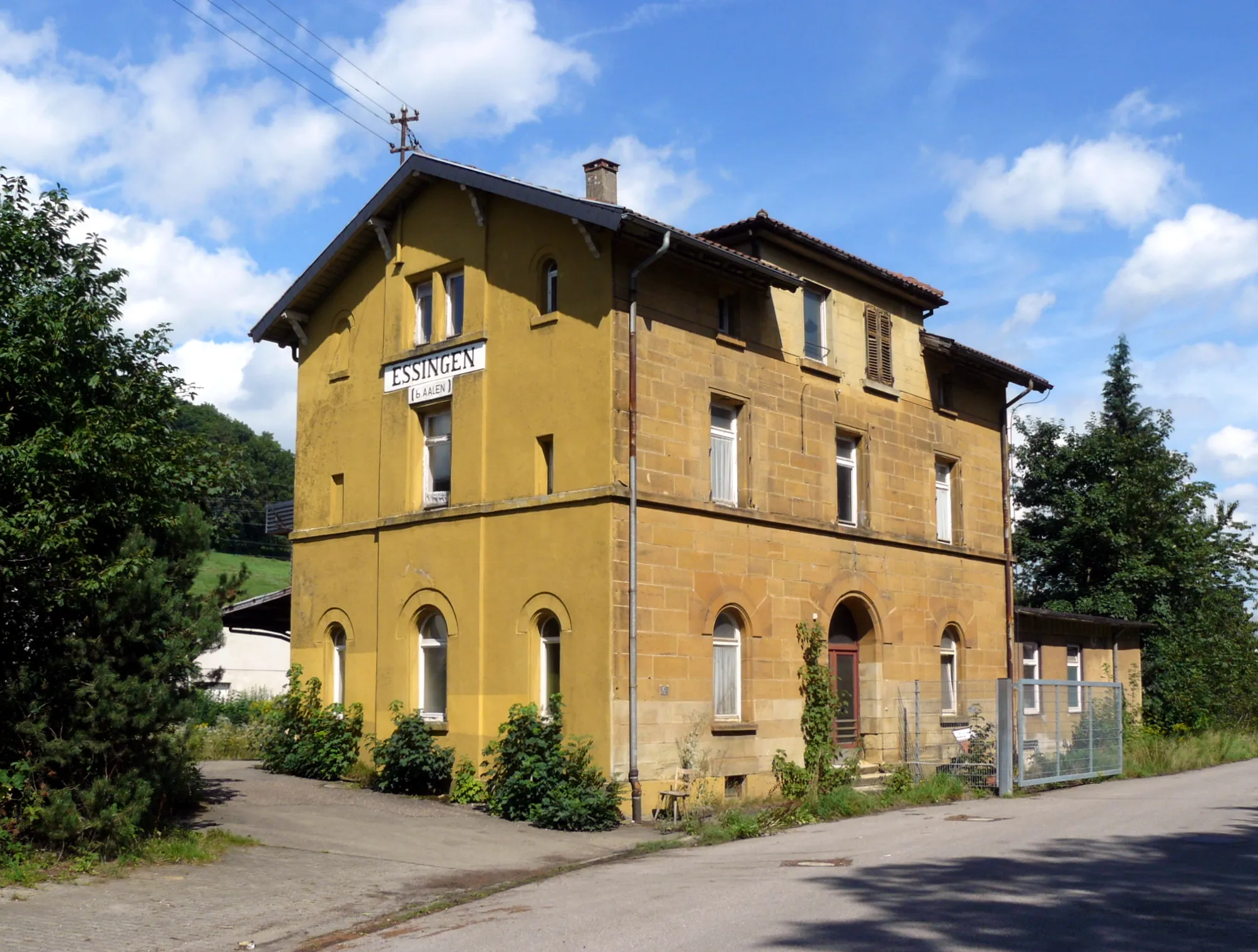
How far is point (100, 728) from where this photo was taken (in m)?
12.8

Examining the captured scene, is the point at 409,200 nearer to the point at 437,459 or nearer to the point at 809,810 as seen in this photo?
the point at 437,459

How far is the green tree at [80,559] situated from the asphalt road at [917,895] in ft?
13.0

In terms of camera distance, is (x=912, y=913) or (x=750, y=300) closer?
(x=912, y=913)

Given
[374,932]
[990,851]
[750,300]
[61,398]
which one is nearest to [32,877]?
[374,932]

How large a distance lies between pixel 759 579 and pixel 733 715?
202cm

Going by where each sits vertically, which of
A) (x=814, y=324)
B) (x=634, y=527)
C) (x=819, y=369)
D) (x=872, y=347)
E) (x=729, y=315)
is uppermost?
(x=814, y=324)

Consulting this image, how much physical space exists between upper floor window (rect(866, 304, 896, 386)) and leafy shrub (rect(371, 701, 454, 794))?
30.9ft

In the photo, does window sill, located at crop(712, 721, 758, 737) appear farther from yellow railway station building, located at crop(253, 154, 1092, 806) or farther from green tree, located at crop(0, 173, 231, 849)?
green tree, located at crop(0, 173, 231, 849)

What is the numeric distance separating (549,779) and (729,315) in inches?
293

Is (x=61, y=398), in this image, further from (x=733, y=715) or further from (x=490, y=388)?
(x=733, y=715)

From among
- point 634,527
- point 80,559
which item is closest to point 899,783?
point 634,527

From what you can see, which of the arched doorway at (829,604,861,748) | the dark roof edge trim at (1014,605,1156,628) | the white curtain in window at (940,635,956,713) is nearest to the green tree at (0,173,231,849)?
the arched doorway at (829,604,861,748)

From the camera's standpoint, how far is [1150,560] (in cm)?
3275

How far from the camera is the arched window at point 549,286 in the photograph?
18750 millimetres
